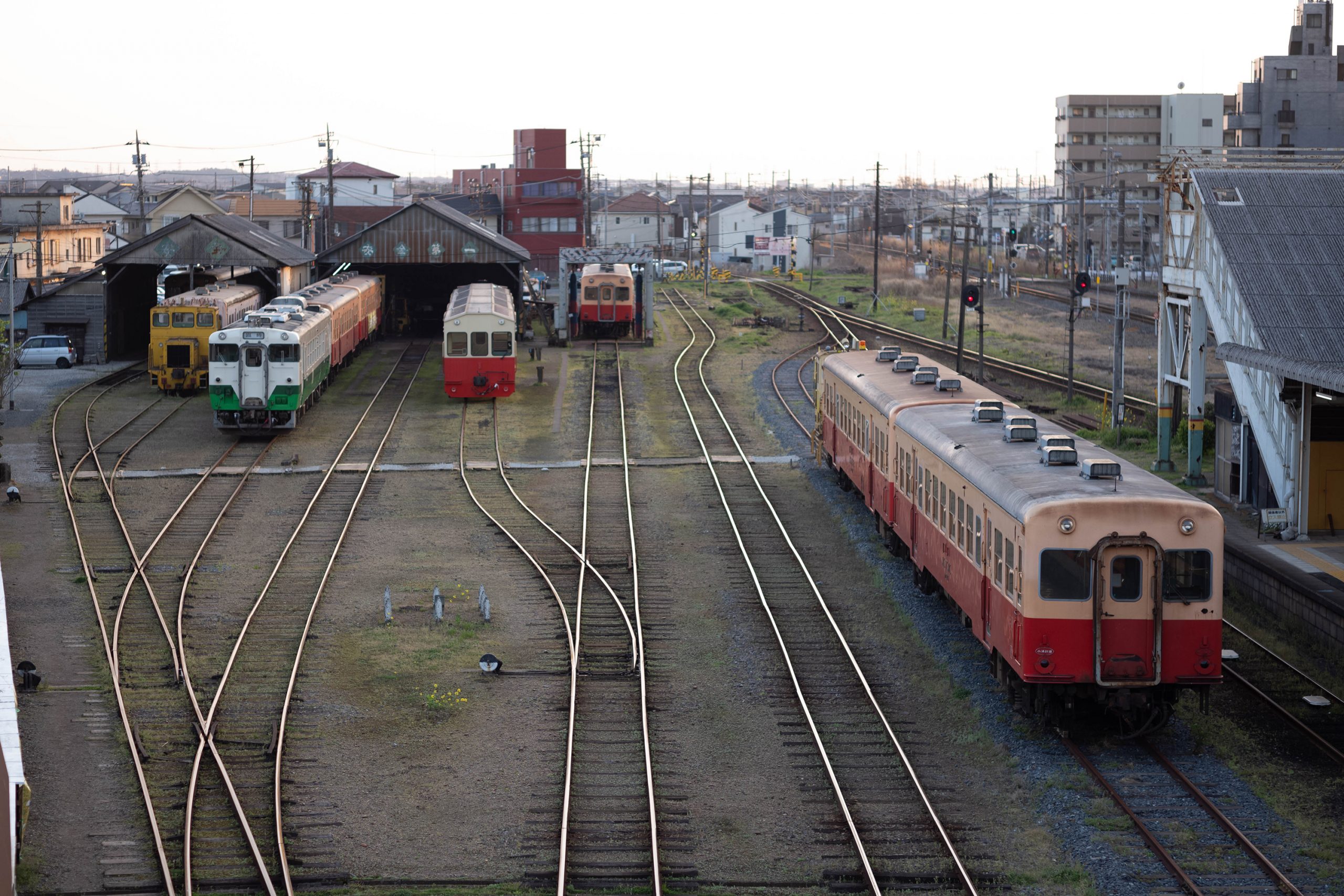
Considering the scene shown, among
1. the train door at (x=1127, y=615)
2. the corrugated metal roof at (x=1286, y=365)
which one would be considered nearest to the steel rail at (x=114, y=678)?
the train door at (x=1127, y=615)

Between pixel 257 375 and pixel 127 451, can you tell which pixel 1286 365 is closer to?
pixel 257 375

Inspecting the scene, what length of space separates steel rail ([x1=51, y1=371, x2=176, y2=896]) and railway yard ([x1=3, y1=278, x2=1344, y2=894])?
0.07 meters

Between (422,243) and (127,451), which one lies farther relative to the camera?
(422,243)

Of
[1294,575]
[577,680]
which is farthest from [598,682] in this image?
[1294,575]

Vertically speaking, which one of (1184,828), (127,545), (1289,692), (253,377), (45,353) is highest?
(45,353)

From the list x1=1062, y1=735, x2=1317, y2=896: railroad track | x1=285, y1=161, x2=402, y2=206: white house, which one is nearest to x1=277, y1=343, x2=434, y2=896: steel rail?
x1=1062, y1=735, x2=1317, y2=896: railroad track

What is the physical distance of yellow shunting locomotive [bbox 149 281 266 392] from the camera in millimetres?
37781

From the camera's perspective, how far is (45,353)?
43406mm

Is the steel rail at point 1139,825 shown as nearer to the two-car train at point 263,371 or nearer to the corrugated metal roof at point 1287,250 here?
the corrugated metal roof at point 1287,250

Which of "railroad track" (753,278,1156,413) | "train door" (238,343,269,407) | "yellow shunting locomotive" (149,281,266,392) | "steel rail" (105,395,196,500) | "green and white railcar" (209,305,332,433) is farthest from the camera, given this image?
"yellow shunting locomotive" (149,281,266,392)

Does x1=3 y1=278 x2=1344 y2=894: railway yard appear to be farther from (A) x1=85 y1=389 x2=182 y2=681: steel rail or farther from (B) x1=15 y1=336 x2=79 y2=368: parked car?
(B) x1=15 y1=336 x2=79 y2=368: parked car

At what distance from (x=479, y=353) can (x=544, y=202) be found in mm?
57322

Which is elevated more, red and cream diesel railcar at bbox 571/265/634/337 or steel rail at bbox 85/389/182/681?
red and cream diesel railcar at bbox 571/265/634/337

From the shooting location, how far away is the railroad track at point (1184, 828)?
11.0 meters
